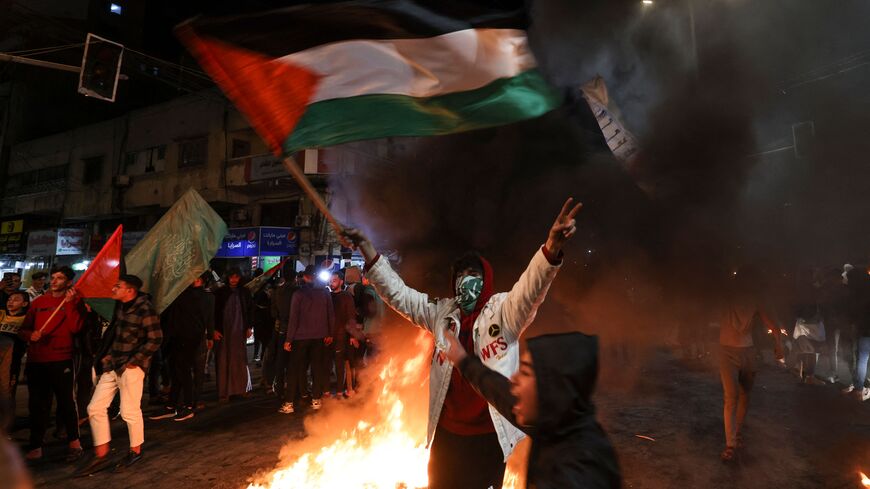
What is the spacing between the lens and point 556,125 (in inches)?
283

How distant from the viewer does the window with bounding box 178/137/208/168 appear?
19.6 meters

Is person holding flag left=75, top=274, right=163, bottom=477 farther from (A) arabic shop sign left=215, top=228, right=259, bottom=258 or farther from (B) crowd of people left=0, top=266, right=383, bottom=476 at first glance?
(A) arabic shop sign left=215, top=228, right=259, bottom=258

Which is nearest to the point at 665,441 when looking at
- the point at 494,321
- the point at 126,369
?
the point at 494,321

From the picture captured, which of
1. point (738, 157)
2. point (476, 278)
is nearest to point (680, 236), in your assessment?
point (738, 157)

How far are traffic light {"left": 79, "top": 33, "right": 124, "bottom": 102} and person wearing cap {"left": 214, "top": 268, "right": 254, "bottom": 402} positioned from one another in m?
3.68

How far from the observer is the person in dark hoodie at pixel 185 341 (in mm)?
6059

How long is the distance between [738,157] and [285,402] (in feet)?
25.2

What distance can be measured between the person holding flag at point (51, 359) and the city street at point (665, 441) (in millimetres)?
316

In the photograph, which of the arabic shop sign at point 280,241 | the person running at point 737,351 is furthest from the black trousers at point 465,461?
A: the arabic shop sign at point 280,241

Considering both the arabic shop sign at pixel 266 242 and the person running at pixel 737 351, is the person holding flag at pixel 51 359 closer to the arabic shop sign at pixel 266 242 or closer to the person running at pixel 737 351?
the person running at pixel 737 351

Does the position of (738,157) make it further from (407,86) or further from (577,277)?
(407,86)

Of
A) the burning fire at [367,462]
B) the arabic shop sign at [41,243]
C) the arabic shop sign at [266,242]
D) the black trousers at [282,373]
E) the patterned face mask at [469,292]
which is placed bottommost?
the burning fire at [367,462]

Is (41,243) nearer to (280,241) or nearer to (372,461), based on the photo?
(280,241)

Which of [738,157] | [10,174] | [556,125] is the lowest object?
[738,157]
